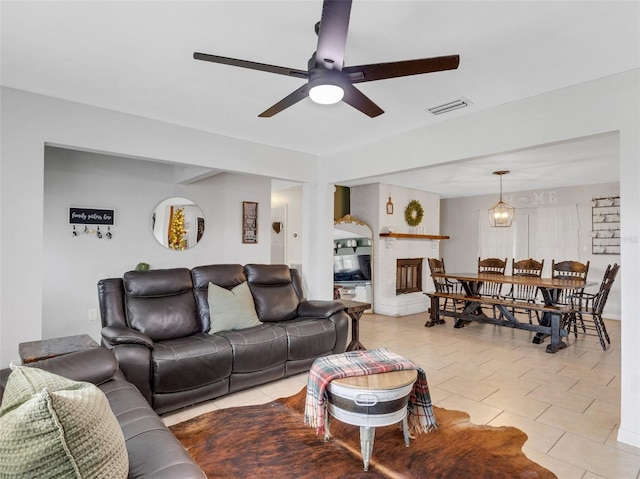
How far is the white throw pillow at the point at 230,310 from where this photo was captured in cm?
Result: 333

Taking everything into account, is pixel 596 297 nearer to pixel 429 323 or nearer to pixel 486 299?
pixel 486 299

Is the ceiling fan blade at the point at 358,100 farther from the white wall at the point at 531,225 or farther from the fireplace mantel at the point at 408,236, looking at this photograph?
the white wall at the point at 531,225

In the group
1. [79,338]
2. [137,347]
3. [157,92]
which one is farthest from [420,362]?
[157,92]

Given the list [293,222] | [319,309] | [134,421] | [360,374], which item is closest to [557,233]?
[293,222]

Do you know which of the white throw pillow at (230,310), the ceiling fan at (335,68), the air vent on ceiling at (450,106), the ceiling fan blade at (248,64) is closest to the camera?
the ceiling fan at (335,68)

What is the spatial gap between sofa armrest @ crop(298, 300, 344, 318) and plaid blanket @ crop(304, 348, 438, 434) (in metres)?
1.30

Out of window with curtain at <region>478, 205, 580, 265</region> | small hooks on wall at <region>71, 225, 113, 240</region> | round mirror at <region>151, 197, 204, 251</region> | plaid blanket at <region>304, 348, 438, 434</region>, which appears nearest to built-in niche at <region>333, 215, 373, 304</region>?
round mirror at <region>151, 197, 204, 251</region>

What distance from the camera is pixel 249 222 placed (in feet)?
18.8

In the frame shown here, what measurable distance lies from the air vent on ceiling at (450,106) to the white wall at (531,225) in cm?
497

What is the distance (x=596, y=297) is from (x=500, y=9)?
4.36 metres

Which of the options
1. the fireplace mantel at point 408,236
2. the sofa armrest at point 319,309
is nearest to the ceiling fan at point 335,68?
the sofa armrest at point 319,309

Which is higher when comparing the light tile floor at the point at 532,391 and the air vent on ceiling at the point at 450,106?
the air vent on ceiling at the point at 450,106

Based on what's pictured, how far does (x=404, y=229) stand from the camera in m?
7.22

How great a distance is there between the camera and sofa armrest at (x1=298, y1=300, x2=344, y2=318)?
150 inches
